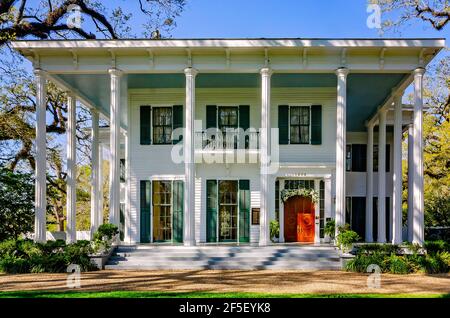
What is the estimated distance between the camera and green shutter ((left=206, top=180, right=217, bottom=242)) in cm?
1955

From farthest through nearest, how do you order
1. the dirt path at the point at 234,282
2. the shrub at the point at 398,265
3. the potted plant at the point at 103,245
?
the potted plant at the point at 103,245, the shrub at the point at 398,265, the dirt path at the point at 234,282

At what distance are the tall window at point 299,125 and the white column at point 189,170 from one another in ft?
16.8

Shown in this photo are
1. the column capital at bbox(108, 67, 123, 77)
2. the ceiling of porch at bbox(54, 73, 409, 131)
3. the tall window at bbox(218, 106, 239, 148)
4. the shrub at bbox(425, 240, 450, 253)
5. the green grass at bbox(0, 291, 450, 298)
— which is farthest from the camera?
the tall window at bbox(218, 106, 239, 148)

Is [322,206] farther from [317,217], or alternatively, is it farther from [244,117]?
[244,117]

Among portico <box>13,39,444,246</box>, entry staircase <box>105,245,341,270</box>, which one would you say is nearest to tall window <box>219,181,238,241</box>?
portico <box>13,39,444,246</box>

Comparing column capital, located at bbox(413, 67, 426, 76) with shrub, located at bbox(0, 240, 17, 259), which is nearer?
shrub, located at bbox(0, 240, 17, 259)

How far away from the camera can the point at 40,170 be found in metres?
16.7

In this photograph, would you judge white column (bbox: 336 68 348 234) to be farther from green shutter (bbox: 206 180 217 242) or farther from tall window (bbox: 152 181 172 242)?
tall window (bbox: 152 181 172 242)

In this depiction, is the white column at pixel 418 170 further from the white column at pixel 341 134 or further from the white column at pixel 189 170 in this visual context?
the white column at pixel 189 170

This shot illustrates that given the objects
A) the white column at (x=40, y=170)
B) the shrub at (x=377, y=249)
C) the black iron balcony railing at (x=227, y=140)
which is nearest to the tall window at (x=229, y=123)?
the black iron balcony railing at (x=227, y=140)

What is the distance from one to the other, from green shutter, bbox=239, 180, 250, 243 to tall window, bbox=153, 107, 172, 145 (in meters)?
3.65

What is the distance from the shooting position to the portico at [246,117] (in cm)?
1641
